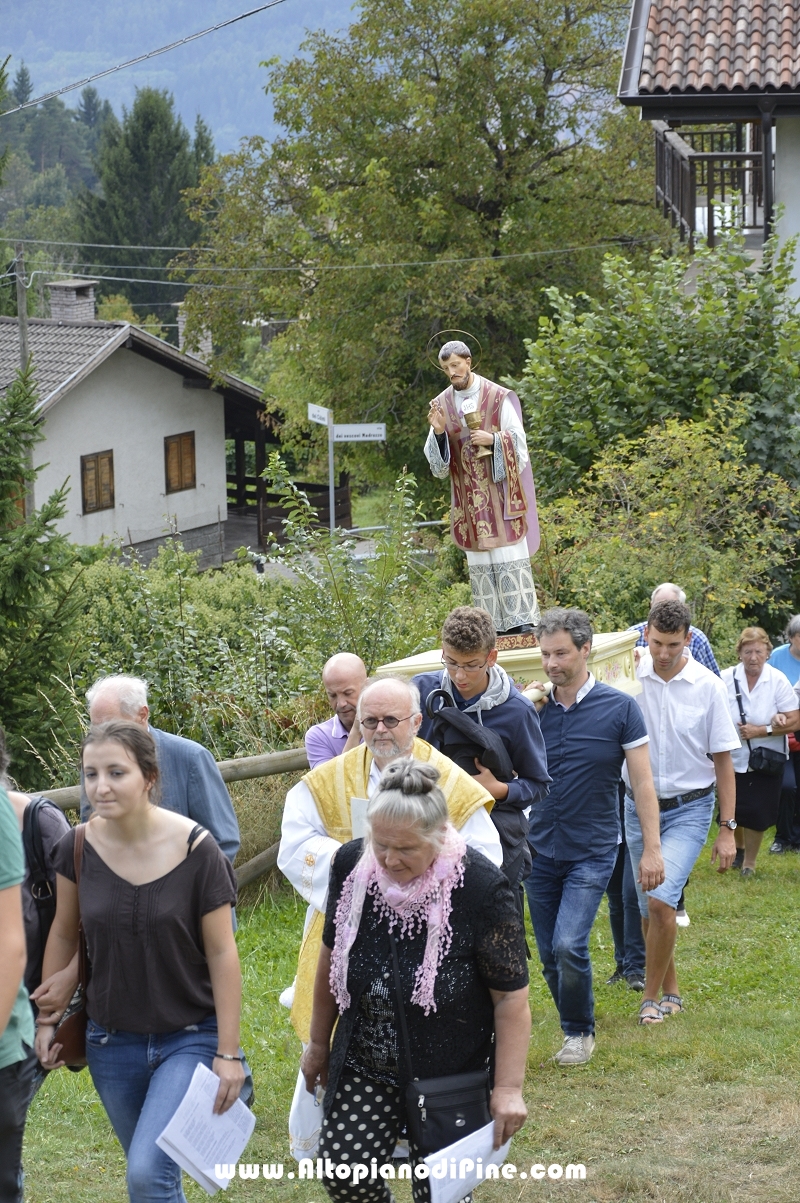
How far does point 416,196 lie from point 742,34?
12.6 metres

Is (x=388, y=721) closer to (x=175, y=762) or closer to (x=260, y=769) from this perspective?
(x=175, y=762)

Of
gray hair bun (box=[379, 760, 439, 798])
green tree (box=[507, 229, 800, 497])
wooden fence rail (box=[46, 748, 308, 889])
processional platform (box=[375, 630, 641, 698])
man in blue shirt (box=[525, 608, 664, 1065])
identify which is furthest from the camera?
green tree (box=[507, 229, 800, 497])

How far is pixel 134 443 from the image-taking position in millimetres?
33281

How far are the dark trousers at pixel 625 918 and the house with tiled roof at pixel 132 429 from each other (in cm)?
2288

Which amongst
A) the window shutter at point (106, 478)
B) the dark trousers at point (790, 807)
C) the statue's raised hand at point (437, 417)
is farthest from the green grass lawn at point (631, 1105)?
the window shutter at point (106, 478)

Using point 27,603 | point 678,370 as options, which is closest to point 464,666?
point 27,603

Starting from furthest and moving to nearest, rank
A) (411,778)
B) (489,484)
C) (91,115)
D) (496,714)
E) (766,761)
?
(91,115)
(766,761)
(489,484)
(496,714)
(411,778)

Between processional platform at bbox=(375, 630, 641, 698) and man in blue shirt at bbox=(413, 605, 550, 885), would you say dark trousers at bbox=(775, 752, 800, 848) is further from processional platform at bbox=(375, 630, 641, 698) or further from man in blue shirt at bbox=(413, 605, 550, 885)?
man in blue shirt at bbox=(413, 605, 550, 885)

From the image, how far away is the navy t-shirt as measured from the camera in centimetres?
609

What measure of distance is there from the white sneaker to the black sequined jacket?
8.18 feet

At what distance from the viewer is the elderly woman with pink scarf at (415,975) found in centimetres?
368

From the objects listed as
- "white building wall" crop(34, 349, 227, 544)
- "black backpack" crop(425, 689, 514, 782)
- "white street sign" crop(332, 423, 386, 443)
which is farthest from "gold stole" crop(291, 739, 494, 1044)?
"white building wall" crop(34, 349, 227, 544)

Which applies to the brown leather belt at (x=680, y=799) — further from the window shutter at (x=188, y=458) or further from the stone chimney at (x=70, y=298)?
the stone chimney at (x=70, y=298)

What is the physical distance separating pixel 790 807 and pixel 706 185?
40.1ft
